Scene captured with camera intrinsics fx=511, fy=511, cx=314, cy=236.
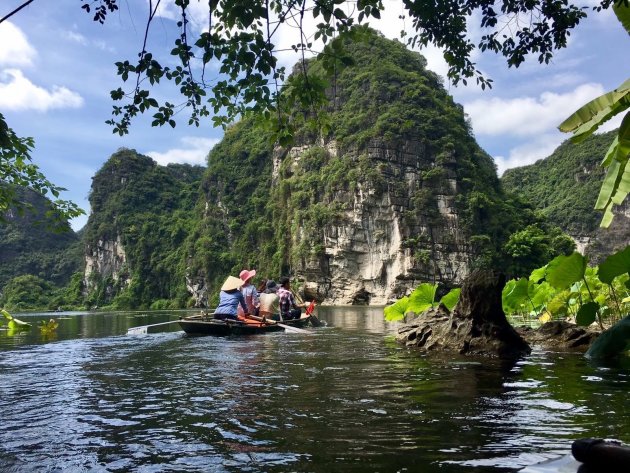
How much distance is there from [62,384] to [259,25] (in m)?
3.95

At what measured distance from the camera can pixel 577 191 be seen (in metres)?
61.4

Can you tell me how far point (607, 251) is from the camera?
5544cm

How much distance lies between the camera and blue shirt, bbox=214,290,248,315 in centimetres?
1109

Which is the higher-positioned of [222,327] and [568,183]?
[568,183]

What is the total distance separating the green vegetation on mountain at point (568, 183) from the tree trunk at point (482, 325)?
169 feet

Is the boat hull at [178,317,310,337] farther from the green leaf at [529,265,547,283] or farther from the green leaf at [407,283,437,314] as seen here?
the green leaf at [529,265,547,283]

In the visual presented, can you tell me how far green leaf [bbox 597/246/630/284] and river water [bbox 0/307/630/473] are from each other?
894 millimetres

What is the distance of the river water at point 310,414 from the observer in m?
2.46

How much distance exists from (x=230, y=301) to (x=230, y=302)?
36 mm

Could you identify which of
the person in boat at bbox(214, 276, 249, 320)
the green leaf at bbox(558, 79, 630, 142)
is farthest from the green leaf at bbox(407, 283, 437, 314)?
the green leaf at bbox(558, 79, 630, 142)

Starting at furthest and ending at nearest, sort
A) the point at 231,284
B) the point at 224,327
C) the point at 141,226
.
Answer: the point at 141,226 < the point at 231,284 < the point at 224,327

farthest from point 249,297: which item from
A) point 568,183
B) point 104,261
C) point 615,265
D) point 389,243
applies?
point 104,261

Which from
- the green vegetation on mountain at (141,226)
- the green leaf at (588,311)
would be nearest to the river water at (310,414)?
the green leaf at (588,311)

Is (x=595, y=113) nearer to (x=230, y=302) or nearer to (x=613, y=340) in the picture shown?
(x=613, y=340)
